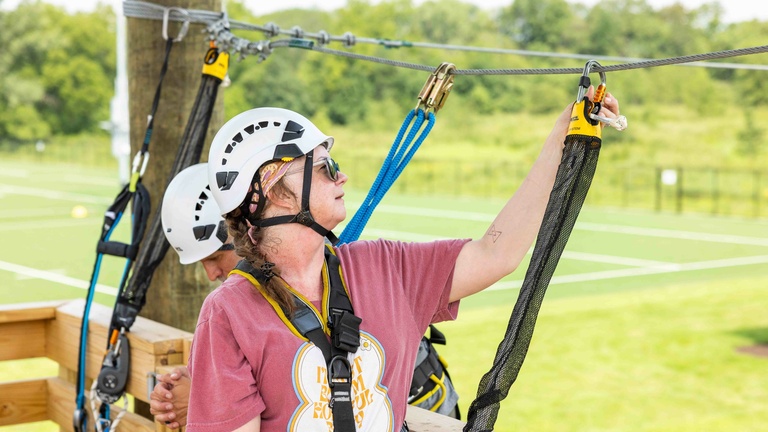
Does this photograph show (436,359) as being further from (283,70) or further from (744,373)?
(283,70)

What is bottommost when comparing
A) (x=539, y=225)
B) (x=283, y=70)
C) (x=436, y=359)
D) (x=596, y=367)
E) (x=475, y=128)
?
(x=596, y=367)

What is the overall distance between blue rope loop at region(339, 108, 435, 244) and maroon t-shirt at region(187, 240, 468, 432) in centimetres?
48

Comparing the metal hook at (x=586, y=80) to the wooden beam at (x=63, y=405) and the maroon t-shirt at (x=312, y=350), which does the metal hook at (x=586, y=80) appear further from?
the wooden beam at (x=63, y=405)

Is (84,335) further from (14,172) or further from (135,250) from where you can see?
(14,172)

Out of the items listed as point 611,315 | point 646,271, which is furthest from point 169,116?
point 646,271

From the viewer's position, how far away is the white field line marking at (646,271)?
16.2 m

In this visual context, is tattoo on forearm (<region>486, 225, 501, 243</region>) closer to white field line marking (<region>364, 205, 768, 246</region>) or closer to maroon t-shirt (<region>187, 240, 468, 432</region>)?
maroon t-shirt (<region>187, 240, 468, 432</region>)

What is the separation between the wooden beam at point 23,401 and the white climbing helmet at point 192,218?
1264 millimetres

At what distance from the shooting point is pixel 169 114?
4000 millimetres

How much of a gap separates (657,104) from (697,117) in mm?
2016

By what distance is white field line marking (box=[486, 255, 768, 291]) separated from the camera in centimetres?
1622

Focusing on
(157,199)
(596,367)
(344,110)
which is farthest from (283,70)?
(157,199)

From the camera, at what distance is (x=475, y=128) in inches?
1906

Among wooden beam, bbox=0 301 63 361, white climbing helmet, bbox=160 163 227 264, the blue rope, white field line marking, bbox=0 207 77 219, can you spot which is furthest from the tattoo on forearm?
white field line marking, bbox=0 207 77 219
